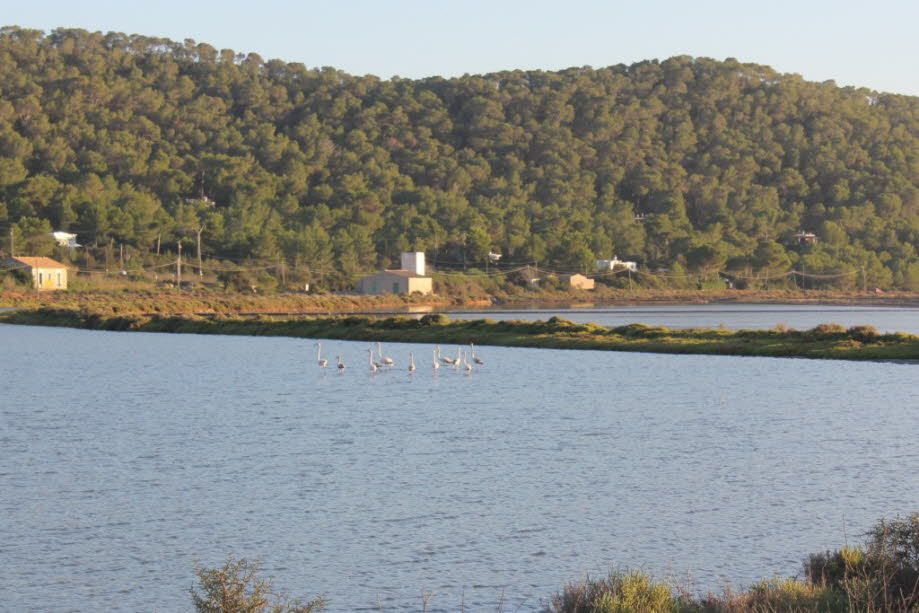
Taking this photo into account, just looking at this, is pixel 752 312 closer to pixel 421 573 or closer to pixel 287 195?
pixel 287 195

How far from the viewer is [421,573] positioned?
17.2 meters

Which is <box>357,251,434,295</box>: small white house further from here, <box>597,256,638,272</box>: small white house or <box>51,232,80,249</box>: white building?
<box>597,256,638,272</box>: small white house

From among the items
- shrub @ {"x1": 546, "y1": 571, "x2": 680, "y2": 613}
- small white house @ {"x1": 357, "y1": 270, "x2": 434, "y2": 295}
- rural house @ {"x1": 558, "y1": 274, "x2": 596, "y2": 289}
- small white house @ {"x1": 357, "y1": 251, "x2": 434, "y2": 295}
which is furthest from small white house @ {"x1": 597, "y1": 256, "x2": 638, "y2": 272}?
shrub @ {"x1": 546, "y1": 571, "x2": 680, "y2": 613}

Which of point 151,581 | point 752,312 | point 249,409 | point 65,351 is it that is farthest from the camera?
point 752,312

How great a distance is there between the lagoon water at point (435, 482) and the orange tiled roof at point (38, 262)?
77647 mm

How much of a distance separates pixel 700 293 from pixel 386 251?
41.4 metres

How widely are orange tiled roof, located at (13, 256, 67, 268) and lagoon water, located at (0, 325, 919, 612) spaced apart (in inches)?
3057

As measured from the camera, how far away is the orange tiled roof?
394ft

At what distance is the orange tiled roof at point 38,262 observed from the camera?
394ft

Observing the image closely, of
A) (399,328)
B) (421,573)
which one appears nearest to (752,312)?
(399,328)

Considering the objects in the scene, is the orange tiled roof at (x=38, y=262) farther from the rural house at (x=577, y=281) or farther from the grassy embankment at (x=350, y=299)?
the rural house at (x=577, y=281)

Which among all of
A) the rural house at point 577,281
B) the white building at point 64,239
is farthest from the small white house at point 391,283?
the white building at point 64,239

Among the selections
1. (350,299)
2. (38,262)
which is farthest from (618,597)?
(38,262)

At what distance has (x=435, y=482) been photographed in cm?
2434
